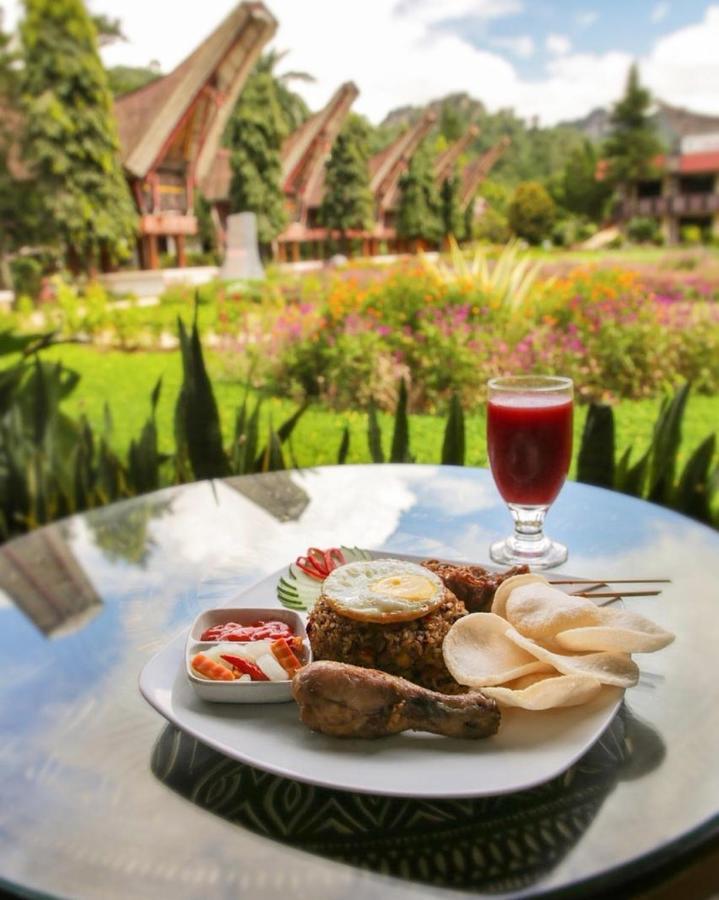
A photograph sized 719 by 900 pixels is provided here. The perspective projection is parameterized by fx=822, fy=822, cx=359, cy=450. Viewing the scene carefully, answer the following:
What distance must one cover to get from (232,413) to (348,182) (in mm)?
1235

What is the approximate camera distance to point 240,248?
12.6ft

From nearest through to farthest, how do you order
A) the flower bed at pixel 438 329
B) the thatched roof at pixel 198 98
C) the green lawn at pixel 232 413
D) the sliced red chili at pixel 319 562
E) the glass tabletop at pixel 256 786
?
1. the glass tabletop at pixel 256 786
2. the sliced red chili at pixel 319 562
3. the green lawn at pixel 232 413
4. the thatched roof at pixel 198 98
5. the flower bed at pixel 438 329

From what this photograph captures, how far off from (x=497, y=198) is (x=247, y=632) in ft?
12.2

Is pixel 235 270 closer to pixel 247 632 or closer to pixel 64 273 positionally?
pixel 64 273

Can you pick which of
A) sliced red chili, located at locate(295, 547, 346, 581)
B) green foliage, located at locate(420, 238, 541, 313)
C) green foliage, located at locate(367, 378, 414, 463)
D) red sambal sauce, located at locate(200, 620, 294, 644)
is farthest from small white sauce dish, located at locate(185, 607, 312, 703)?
green foliage, located at locate(420, 238, 541, 313)

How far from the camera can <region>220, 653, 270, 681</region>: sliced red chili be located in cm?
60

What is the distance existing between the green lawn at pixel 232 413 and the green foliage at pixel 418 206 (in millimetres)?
1200

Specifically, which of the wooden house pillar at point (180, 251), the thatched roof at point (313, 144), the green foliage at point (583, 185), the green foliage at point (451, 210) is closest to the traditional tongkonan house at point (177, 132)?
the wooden house pillar at point (180, 251)

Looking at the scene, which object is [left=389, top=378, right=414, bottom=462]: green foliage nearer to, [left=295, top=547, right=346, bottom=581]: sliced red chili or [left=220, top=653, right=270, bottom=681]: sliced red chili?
[left=295, top=547, right=346, bottom=581]: sliced red chili

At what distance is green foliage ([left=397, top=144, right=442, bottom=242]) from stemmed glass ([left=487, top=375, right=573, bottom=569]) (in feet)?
10.9

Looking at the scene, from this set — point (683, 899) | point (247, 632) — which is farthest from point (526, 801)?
point (247, 632)

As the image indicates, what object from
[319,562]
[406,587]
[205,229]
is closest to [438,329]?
[205,229]

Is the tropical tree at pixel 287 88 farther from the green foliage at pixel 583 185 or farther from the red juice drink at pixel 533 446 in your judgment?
A: the red juice drink at pixel 533 446

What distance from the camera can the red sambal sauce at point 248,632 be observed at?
67 cm
